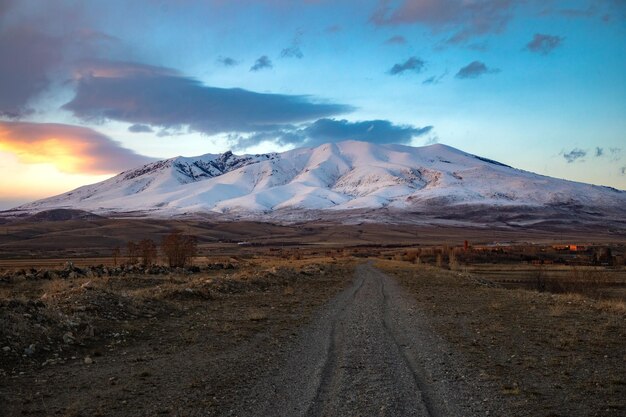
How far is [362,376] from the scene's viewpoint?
35.5ft

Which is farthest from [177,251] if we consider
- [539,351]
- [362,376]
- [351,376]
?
[362,376]

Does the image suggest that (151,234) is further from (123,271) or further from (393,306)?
(393,306)

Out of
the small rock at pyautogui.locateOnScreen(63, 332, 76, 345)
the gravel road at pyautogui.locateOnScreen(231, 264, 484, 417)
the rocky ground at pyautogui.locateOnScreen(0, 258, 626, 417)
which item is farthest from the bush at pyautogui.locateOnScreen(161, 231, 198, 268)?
the small rock at pyautogui.locateOnScreen(63, 332, 76, 345)

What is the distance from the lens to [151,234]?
170m

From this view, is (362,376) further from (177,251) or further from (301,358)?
(177,251)

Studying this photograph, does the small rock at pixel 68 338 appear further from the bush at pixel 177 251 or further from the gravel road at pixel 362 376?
the bush at pixel 177 251

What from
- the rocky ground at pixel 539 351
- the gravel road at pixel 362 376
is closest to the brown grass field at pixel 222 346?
the rocky ground at pixel 539 351

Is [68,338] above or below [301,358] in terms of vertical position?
above

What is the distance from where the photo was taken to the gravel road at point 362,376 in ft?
29.0

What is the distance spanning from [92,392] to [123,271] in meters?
28.9

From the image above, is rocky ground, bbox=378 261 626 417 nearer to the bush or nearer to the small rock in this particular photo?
the small rock

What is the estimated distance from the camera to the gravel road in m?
8.85

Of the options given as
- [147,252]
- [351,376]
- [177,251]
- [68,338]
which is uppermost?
[68,338]

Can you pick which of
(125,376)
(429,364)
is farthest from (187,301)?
(429,364)
